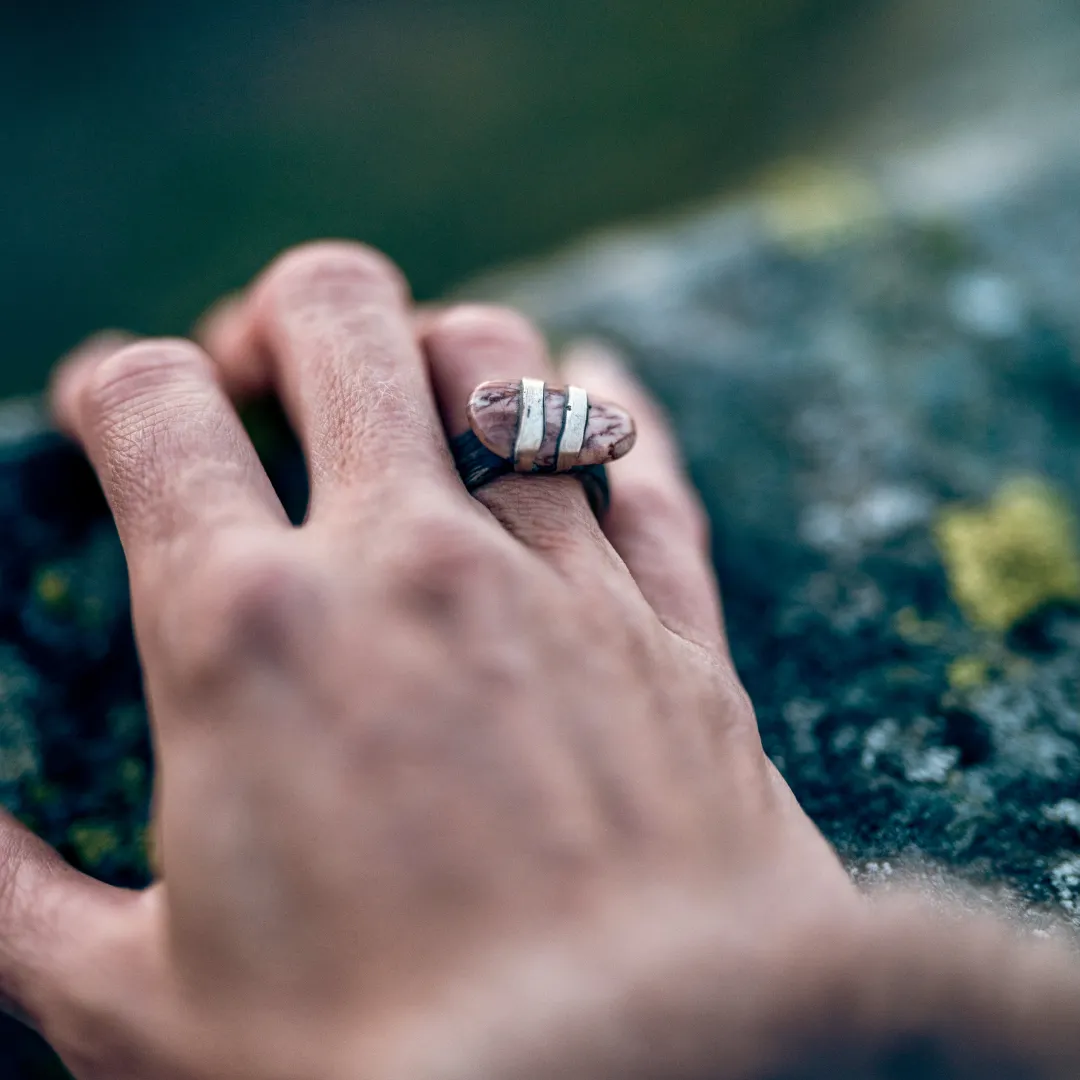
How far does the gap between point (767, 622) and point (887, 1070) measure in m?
1.02

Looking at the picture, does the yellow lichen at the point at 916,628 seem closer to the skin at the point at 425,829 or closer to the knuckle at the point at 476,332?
the skin at the point at 425,829

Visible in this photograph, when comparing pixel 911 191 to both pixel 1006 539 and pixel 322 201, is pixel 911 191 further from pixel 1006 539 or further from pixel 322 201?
pixel 322 201

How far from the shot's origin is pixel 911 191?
281 centimetres

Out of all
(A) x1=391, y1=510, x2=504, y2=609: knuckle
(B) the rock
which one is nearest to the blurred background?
(B) the rock

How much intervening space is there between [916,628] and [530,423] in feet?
3.40

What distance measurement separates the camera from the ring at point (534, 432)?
1.38 metres

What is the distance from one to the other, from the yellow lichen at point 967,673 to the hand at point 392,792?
64cm

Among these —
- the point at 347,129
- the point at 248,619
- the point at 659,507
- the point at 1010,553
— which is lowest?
the point at 1010,553

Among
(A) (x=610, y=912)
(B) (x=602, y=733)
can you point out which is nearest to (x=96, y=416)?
(B) (x=602, y=733)

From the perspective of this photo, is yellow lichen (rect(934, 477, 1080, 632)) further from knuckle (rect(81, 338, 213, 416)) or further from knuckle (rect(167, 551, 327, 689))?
knuckle (rect(81, 338, 213, 416))

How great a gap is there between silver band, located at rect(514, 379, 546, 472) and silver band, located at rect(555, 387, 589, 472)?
0.04 meters

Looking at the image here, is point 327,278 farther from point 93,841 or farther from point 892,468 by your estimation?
point 892,468

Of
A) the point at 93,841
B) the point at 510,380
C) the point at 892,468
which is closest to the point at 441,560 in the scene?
the point at 510,380

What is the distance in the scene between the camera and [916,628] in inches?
74.7
